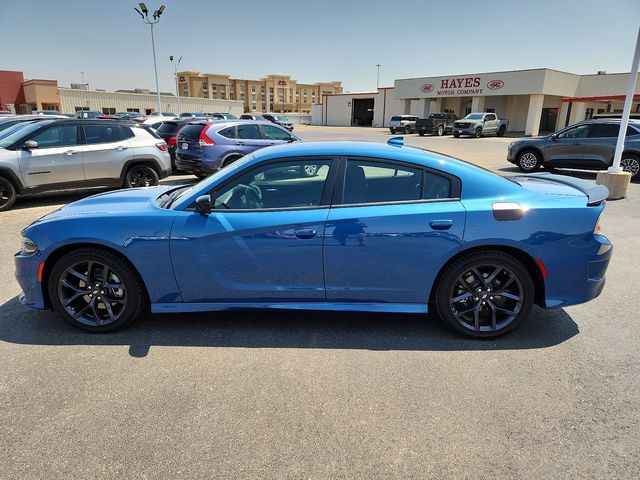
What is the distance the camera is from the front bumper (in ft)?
11.4

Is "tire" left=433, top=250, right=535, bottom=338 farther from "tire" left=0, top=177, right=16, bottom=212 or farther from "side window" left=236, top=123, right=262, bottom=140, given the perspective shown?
"side window" left=236, top=123, right=262, bottom=140

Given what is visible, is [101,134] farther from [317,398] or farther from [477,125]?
[477,125]

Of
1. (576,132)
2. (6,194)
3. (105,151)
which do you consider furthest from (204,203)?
(576,132)

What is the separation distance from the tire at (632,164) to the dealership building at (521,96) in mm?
30928

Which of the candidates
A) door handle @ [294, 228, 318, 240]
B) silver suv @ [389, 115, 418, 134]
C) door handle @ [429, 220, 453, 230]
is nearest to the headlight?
door handle @ [294, 228, 318, 240]

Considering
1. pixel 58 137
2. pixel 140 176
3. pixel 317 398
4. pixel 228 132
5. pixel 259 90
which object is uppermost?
pixel 259 90

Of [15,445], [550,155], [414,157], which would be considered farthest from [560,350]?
[550,155]

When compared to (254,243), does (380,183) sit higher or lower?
higher

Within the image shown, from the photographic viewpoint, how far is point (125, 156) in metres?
9.14

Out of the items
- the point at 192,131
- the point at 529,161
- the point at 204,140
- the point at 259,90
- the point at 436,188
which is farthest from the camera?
the point at 259,90

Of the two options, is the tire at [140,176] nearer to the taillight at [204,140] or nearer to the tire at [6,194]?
the taillight at [204,140]

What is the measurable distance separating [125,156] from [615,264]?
29.0 feet

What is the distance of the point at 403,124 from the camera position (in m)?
41.7

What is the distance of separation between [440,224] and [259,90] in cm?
13441
